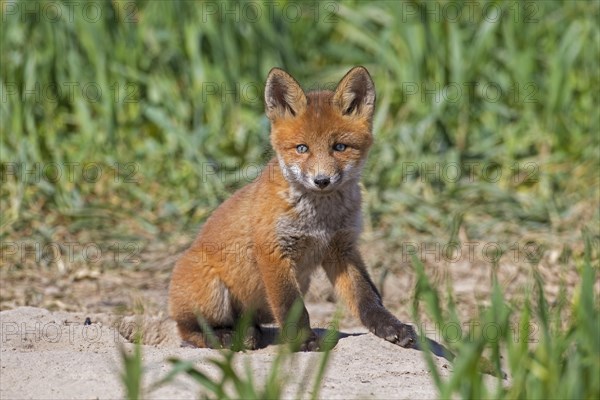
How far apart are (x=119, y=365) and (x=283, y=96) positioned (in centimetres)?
169

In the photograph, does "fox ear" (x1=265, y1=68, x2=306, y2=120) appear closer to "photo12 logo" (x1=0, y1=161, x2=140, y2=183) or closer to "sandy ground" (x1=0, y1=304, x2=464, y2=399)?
"sandy ground" (x1=0, y1=304, x2=464, y2=399)

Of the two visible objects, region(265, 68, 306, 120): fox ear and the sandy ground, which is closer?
the sandy ground

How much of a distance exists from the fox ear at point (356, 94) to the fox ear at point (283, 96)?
19 cm

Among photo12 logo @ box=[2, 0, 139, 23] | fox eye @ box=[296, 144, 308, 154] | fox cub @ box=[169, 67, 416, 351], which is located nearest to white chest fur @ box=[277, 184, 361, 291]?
fox cub @ box=[169, 67, 416, 351]

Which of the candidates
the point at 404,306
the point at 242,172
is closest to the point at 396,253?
the point at 404,306

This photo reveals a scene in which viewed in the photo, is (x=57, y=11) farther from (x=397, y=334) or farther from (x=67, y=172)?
(x=397, y=334)

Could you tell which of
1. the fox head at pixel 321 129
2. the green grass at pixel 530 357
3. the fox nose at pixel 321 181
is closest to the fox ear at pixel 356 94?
the fox head at pixel 321 129

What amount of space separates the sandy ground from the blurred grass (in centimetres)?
256

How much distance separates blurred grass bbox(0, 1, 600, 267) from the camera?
314 inches

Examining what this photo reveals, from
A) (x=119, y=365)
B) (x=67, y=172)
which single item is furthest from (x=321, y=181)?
(x=67, y=172)

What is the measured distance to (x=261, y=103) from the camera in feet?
28.7

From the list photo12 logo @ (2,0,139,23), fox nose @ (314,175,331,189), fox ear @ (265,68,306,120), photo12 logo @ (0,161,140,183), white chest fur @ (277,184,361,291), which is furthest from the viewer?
photo12 logo @ (2,0,139,23)

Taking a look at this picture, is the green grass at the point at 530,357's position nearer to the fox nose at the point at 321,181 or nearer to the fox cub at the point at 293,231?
the fox nose at the point at 321,181

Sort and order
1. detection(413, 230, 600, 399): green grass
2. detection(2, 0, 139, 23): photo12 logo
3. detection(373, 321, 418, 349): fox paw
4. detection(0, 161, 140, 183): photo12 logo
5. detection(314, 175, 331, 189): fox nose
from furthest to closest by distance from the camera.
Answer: detection(2, 0, 139, 23): photo12 logo, detection(0, 161, 140, 183): photo12 logo, detection(373, 321, 418, 349): fox paw, detection(314, 175, 331, 189): fox nose, detection(413, 230, 600, 399): green grass
